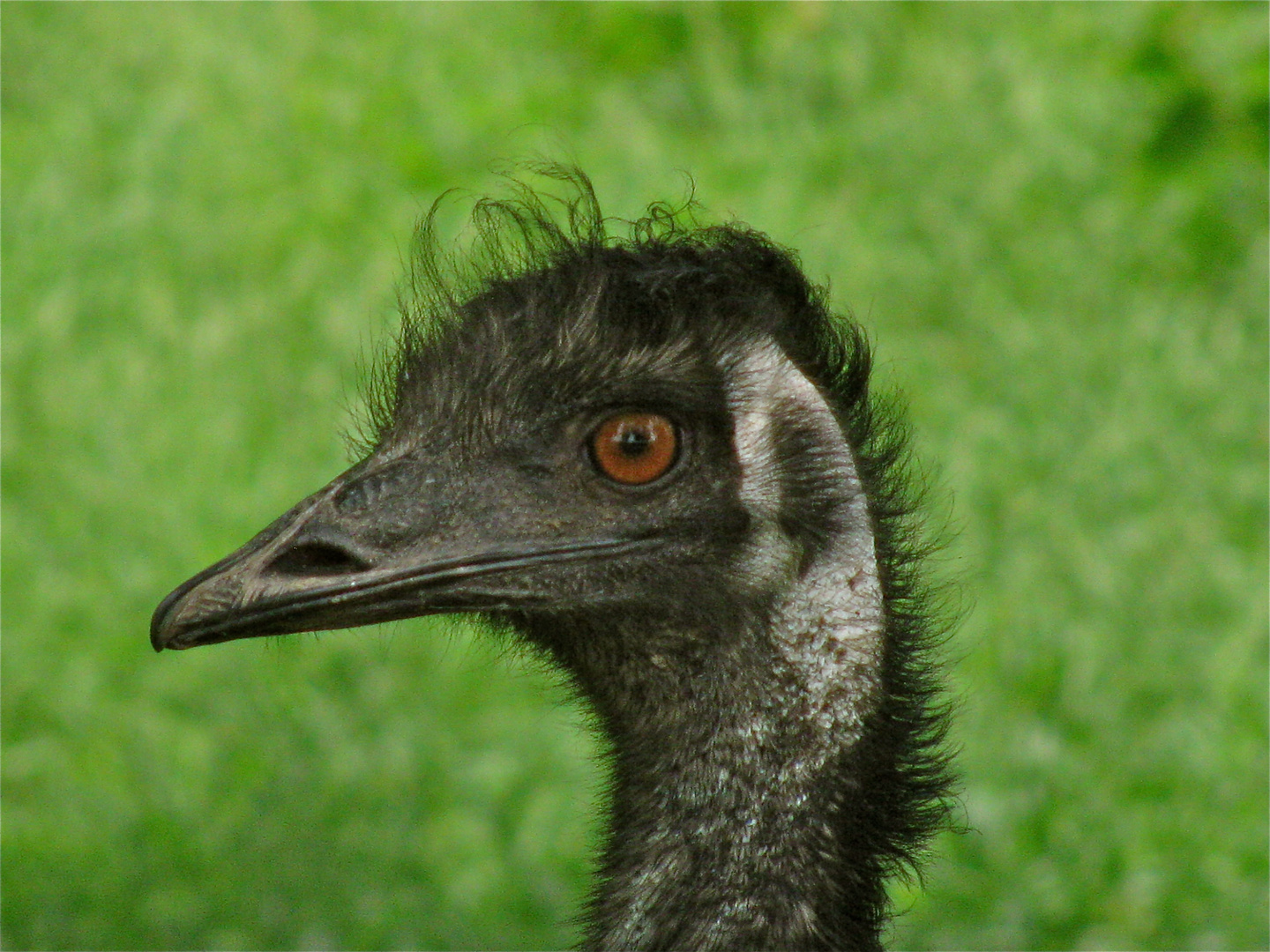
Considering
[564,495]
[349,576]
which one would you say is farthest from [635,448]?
[349,576]

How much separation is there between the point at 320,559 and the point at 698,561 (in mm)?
465

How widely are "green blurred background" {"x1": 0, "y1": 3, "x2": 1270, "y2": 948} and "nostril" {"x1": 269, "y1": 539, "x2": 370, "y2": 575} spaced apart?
2.52 feet

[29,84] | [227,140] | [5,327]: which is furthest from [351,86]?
[5,327]

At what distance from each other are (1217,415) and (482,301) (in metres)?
3.21

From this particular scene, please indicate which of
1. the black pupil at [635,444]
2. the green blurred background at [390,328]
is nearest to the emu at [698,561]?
the black pupil at [635,444]

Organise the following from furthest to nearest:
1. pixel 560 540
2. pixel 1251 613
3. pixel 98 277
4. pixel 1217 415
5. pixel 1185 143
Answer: pixel 1185 143 → pixel 98 277 → pixel 1217 415 → pixel 1251 613 → pixel 560 540

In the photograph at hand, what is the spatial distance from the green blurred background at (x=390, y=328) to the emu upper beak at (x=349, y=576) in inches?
27.3

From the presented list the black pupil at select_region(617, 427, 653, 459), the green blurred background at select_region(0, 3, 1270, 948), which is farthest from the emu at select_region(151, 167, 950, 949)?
the green blurred background at select_region(0, 3, 1270, 948)

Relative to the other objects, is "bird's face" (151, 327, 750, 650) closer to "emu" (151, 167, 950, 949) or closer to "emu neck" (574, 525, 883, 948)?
"emu" (151, 167, 950, 949)

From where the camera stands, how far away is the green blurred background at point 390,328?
399 centimetres

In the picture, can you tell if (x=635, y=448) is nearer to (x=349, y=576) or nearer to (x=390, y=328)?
(x=349, y=576)

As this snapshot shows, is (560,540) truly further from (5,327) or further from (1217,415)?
(5,327)

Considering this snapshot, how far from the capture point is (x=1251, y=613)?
14.9ft

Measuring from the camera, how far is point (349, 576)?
7.15 ft
